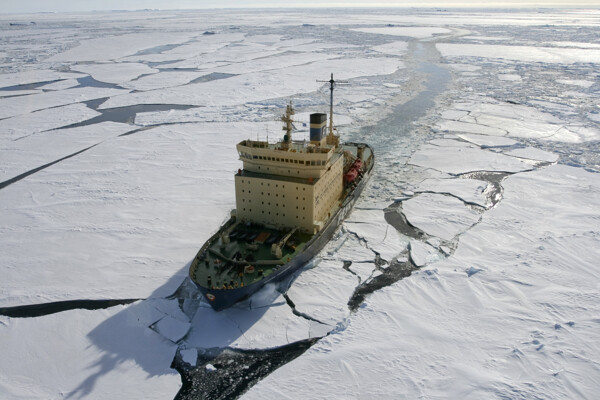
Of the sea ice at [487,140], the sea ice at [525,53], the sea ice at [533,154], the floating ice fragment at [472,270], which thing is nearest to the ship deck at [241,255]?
the floating ice fragment at [472,270]

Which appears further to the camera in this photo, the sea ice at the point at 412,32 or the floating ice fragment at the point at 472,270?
the sea ice at the point at 412,32

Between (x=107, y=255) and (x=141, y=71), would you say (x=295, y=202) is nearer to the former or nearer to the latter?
(x=107, y=255)

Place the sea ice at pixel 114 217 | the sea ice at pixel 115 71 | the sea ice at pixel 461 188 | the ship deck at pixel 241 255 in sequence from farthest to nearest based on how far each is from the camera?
the sea ice at pixel 115 71
the sea ice at pixel 461 188
the sea ice at pixel 114 217
the ship deck at pixel 241 255

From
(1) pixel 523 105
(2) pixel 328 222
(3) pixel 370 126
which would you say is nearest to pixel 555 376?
(2) pixel 328 222

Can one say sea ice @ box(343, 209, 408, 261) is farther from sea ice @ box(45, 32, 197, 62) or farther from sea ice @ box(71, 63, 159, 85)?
sea ice @ box(45, 32, 197, 62)

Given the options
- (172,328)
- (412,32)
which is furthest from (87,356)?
(412,32)

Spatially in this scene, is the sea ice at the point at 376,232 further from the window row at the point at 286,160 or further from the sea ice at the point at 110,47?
the sea ice at the point at 110,47
